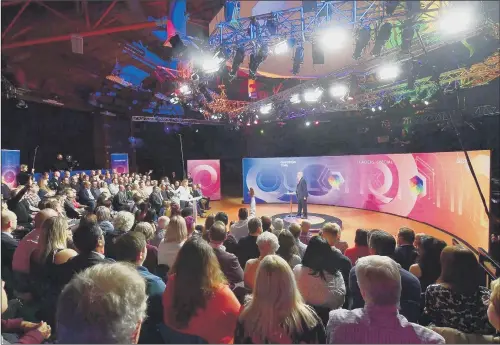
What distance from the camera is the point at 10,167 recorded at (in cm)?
789

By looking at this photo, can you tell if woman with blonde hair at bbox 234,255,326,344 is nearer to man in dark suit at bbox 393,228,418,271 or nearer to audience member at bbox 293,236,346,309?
audience member at bbox 293,236,346,309

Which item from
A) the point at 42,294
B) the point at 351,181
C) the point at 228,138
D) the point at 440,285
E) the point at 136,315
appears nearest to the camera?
→ the point at 136,315

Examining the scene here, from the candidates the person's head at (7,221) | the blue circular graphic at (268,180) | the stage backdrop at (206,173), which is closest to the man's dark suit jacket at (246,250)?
the person's head at (7,221)

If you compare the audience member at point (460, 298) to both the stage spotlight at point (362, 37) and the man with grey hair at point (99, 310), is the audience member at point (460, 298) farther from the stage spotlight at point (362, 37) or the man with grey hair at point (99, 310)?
the stage spotlight at point (362, 37)

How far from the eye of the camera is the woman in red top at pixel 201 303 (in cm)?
168

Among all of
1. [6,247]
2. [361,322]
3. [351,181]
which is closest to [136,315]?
[361,322]

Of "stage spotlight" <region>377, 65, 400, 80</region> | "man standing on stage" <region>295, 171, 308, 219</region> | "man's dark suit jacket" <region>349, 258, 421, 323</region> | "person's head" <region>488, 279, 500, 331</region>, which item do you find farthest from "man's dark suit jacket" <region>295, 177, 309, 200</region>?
"person's head" <region>488, 279, 500, 331</region>

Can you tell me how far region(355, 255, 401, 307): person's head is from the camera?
150 centimetres

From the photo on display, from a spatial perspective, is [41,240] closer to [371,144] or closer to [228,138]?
[371,144]

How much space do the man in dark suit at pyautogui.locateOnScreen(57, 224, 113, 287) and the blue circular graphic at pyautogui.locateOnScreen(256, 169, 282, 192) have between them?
38.1ft

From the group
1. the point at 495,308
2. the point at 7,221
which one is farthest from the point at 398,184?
the point at 7,221

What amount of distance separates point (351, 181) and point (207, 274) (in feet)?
37.6

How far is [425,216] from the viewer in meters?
9.23

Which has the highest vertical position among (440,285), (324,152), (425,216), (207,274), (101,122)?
(101,122)
